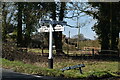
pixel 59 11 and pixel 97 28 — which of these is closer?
pixel 59 11

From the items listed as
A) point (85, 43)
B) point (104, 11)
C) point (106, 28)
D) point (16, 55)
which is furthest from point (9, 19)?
point (85, 43)

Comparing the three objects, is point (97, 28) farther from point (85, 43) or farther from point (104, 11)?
point (85, 43)

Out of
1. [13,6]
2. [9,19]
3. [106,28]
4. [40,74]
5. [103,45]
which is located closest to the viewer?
[40,74]

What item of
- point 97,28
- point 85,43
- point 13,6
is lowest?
point 85,43

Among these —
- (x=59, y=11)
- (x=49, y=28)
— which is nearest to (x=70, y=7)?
(x=59, y=11)

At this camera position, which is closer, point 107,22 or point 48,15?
point 48,15

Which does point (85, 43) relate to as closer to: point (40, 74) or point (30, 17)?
point (30, 17)

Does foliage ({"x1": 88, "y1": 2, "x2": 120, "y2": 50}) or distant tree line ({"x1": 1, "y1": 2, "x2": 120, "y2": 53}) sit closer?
Answer: distant tree line ({"x1": 1, "y1": 2, "x2": 120, "y2": 53})

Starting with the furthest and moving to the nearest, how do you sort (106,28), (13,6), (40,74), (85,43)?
(85,43) → (106,28) → (13,6) → (40,74)

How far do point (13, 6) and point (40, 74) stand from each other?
12.1 metres

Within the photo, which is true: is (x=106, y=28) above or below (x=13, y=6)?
below

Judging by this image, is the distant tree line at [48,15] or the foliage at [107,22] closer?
the distant tree line at [48,15]

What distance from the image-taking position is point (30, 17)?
21.7 m

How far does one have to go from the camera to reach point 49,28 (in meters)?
13.9
